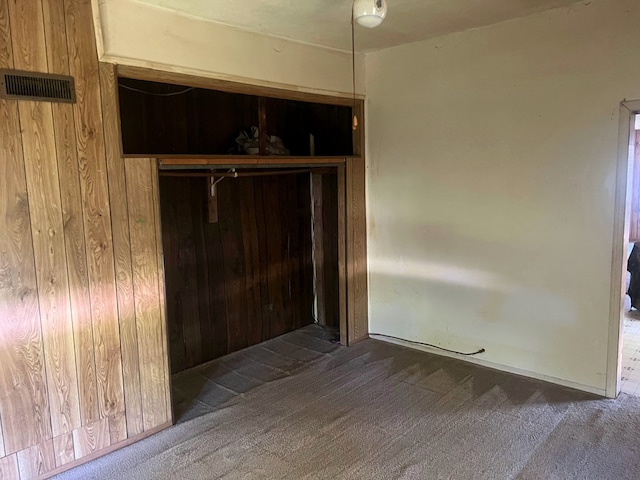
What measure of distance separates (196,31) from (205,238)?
150cm

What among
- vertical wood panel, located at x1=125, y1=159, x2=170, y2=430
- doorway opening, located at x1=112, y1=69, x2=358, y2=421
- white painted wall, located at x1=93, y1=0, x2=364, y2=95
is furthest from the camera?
doorway opening, located at x1=112, y1=69, x2=358, y2=421

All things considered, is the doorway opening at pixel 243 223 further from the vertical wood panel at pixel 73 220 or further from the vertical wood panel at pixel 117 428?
the vertical wood panel at pixel 73 220

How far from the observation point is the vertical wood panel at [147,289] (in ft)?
8.81

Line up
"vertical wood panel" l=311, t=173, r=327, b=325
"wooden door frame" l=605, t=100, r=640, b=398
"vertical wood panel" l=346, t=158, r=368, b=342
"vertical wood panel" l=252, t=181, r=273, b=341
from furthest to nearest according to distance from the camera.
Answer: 1. "vertical wood panel" l=311, t=173, r=327, b=325
2. "vertical wood panel" l=252, t=181, r=273, b=341
3. "vertical wood panel" l=346, t=158, r=368, b=342
4. "wooden door frame" l=605, t=100, r=640, b=398

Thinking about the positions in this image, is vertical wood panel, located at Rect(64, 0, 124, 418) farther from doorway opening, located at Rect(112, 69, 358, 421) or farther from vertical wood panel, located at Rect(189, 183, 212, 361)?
vertical wood panel, located at Rect(189, 183, 212, 361)

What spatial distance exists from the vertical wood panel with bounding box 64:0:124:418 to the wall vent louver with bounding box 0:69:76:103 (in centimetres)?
5

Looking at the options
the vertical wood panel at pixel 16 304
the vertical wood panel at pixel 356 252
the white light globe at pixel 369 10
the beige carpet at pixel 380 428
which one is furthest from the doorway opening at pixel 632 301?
the vertical wood panel at pixel 16 304

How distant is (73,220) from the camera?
8.09 feet

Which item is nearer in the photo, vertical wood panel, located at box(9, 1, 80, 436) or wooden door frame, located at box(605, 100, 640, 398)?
vertical wood panel, located at box(9, 1, 80, 436)

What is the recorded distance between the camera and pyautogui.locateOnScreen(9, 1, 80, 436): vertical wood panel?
2.27m

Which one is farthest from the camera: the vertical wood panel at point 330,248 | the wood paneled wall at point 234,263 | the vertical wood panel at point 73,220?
the vertical wood panel at point 330,248

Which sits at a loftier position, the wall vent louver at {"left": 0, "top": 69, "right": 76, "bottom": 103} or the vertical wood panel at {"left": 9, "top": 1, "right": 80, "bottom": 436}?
the wall vent louver at {"left": 0, "top": 69, "right": 76, "bottom": 103}

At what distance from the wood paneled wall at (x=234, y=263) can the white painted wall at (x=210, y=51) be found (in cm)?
89

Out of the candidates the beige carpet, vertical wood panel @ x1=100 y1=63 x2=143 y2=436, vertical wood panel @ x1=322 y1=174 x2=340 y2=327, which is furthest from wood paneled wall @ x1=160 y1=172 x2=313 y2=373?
vertical wood panel @ x1=100 y1=63 x2=143 y2=436
